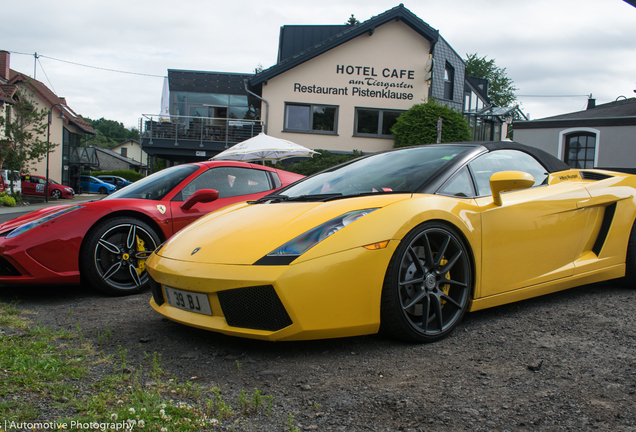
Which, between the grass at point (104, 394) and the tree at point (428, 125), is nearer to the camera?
the grass at point (104, 394)

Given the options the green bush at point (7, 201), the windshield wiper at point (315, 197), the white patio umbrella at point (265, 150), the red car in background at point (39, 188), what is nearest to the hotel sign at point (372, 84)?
the white patio umbrella at point (265, 150)

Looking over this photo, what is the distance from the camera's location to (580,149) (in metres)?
19.7

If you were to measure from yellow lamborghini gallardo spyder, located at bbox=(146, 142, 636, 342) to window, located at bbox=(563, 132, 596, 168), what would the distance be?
17.8 metres

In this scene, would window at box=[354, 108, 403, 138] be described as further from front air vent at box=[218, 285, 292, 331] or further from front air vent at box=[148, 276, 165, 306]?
front air vent at box=[218, 285, 292, 331]

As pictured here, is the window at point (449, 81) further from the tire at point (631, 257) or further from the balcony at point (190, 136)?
the tire at point (631, 257)

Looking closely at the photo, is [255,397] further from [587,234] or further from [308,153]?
[308,153]

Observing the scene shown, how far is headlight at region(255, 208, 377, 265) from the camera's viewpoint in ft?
7.88

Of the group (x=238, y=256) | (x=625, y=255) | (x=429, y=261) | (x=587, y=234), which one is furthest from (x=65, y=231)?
(x=625, y=255)

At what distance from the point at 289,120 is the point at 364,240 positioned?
18.9m

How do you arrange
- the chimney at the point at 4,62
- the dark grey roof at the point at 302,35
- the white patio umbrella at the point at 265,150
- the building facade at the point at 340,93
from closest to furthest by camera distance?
the white patio umbrella at the point at 265,150 → the building facade at the point at 340,93 → the dark grey roof at the point at 302,35 → the chimney at the point at 4,62

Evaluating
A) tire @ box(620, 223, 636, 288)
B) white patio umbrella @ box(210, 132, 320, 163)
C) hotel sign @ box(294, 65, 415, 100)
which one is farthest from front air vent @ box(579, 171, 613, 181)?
hotel sign @ box(294, 65, 415, 100)

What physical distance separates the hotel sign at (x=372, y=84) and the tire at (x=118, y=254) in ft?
57.1

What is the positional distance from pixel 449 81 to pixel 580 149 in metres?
7.16

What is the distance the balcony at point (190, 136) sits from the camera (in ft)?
69.7
